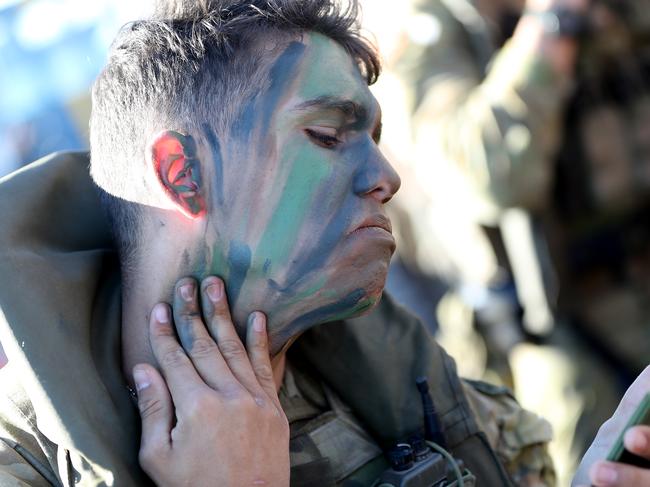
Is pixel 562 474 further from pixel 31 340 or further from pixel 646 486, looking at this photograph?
pixel 31 340

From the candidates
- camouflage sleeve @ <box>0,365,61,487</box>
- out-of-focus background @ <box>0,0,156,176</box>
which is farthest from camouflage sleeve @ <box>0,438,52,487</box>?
out-of-focus background @ <box>0,0,156,176</box>

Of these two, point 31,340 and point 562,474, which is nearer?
point 31,340

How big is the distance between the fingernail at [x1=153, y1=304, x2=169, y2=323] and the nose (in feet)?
1.59

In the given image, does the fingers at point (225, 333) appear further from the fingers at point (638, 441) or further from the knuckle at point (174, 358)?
the fingers at point (638, 441)

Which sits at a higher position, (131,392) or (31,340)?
(31,340)

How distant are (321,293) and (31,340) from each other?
60 cm

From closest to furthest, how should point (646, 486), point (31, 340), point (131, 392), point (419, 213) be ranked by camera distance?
point (646, 486) < point (31, 340) < point (131, 392) < point (419, 213)

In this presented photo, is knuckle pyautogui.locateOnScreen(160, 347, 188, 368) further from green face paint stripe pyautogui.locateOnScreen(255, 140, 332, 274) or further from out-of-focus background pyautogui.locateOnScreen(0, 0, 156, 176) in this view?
out-of-focus background pyautogui.locateOnScreen(0, 0, 156, 176)

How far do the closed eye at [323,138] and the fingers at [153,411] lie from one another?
0.60 meters

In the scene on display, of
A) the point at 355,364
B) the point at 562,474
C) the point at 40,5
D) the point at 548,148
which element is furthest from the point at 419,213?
the point at 40,5

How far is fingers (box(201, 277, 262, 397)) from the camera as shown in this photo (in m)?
2.03

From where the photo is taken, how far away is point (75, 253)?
88.5 inches

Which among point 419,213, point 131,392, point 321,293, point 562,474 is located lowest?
point 562,474

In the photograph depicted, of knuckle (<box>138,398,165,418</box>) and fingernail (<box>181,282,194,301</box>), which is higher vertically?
fingernail (<box>181,282,194,301</box>)
